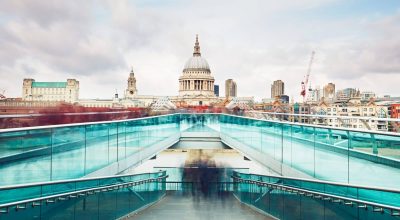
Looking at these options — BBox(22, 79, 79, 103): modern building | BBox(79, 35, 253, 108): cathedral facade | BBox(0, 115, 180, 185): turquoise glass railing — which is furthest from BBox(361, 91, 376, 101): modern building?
BBox(0, 115, 180, 185): turquoise glass railing

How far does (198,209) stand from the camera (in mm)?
13828

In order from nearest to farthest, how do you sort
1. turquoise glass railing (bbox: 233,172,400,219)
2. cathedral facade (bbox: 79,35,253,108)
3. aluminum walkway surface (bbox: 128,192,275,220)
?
1. turquoise glass railing (bbox: 233,172,400,219)
2. aluminum walkway surface (bbox: 128,192,275,220)
3. cathedral facade (bbox: 79,35,253,108)

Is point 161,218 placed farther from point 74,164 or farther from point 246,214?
point 74,164

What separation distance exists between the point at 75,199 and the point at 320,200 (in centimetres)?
480

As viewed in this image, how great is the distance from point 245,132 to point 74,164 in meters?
8.98

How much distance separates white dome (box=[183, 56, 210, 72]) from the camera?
14838 cm

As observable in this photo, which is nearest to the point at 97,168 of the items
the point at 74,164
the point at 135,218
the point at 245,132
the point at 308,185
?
the point at 74,164

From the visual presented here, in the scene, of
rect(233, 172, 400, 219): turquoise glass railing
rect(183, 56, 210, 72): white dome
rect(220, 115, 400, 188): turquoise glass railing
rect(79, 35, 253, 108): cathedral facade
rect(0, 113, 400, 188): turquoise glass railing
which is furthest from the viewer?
rect(183, 56, 210, 72): white dome

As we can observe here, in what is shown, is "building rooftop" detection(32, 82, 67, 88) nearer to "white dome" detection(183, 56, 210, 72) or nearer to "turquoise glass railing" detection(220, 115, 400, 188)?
"white dome" detection(183, 56, 210, 72)

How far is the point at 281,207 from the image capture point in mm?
11227

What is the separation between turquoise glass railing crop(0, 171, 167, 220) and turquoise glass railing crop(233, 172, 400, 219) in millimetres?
4030

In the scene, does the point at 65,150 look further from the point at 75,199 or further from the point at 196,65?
the point at 196,65

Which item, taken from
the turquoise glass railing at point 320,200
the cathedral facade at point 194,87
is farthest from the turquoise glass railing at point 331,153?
the cathedral facade at point 194,87

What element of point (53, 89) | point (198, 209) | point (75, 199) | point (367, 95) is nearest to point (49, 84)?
point (53, 89)
